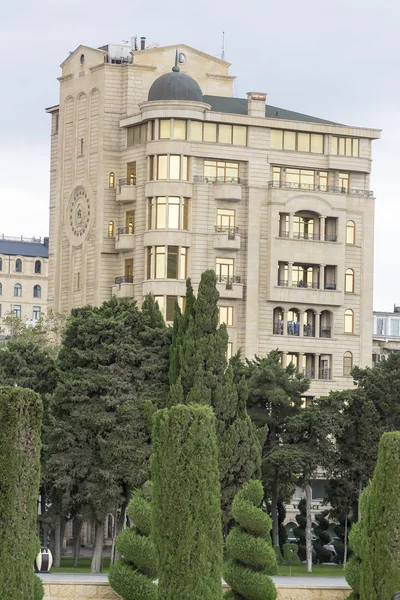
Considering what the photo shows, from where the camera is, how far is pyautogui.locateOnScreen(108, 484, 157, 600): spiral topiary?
4206 centimetres

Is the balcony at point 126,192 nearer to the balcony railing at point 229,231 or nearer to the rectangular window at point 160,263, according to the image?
the rectangular window at point 160,263

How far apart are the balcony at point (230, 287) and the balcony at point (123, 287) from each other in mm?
5179

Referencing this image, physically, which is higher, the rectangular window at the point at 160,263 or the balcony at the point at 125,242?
the balcony at the point at 125,242

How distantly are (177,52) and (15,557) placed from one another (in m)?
77.6

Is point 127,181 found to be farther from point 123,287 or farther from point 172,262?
point 123,287

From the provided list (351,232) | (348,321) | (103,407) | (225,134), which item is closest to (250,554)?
(103,407)

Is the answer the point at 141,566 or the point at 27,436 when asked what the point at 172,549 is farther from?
the point at 141,566

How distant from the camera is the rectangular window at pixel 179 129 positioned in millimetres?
101875

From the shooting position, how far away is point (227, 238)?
103062 millimetres

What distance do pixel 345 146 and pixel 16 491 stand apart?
76212mm

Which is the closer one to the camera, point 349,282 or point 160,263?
point 160,263

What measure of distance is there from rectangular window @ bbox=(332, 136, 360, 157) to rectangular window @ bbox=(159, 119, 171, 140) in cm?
1097

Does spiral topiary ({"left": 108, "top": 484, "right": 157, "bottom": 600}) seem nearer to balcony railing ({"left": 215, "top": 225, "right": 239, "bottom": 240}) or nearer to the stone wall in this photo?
the stone wall

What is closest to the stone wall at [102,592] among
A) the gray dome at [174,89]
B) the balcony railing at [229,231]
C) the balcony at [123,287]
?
the balcony at [123,287]
